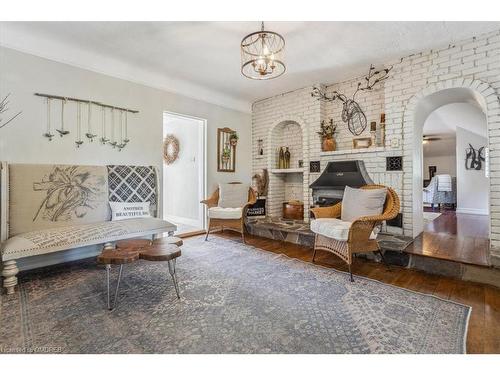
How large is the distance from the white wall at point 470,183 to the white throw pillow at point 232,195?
19.1ft

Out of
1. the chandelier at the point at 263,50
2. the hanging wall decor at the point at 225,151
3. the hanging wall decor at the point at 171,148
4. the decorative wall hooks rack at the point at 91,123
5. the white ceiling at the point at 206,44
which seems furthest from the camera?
the hanging wall decor at the point at 171,148

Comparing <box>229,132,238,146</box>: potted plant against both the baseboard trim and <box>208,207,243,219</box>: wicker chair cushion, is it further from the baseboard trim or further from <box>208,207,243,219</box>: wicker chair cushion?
the baseboard trim

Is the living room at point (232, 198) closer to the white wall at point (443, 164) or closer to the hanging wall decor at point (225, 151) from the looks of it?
the hanging wall decor at point (225, 151)

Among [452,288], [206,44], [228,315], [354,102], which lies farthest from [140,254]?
[354,102]

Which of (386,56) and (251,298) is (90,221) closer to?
(251,298)

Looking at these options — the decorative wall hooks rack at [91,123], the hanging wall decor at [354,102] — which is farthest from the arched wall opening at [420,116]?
the decorative wall hooks rack at [91,123]

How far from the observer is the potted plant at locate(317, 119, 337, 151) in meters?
4.25

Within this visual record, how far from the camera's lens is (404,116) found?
3383 millimetres

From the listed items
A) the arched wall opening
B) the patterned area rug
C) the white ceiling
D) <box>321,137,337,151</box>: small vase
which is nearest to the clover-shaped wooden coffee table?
the patterned area rug

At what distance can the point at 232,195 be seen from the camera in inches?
171

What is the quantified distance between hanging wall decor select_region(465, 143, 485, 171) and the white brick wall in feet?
13.5

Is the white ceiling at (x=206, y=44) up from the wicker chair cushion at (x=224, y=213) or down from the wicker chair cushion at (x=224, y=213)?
up

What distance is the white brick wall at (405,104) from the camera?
2.74 m
